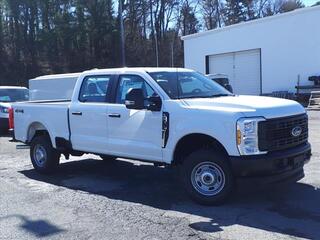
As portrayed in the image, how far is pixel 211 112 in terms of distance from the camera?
6.49 m

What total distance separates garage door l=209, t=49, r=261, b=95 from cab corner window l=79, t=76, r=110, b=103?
22.5 metres

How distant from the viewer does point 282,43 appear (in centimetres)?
2792

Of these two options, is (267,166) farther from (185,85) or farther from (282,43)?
(282,43)

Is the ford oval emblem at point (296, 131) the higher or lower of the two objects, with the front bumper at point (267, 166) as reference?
higher

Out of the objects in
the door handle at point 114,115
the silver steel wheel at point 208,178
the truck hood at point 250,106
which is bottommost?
the silver steel wheel at point 208,178

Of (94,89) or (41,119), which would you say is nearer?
(94,89)

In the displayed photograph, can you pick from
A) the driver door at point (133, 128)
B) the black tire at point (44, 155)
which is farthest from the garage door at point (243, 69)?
the driver door at point (133, 128)

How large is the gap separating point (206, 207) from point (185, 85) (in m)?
2.02

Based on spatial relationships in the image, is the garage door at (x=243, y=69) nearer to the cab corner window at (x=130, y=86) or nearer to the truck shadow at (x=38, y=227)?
the cab corner window at (x=130, y=86)

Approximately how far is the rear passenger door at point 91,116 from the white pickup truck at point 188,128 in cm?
2

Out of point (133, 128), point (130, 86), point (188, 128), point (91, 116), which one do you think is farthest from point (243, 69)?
point (188, 128)

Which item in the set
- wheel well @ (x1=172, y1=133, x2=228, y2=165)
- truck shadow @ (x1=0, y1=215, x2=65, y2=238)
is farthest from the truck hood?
truck shadow @ (x1=0, y1=215, x2=65, y2=238)

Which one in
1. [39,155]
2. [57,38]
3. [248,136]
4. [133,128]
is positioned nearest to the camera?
[248,136]

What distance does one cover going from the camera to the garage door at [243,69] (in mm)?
29969
